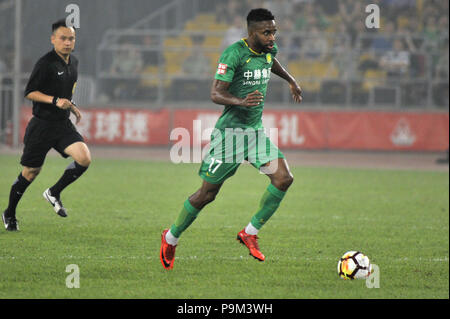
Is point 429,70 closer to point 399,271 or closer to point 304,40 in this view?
point 304,40

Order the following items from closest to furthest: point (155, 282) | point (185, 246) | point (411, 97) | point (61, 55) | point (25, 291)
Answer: point (25, 291) → point (155, 282) → point (185, 246) → point (61, 55) → point (411, 97)

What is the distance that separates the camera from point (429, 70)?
22.7 m

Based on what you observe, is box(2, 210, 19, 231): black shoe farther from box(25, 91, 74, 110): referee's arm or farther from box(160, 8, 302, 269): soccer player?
box(160, 8, 302, 269): soccer player

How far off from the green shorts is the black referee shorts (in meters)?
2.48

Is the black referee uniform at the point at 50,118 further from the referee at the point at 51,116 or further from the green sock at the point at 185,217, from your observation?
the green sock at the point at 185,217

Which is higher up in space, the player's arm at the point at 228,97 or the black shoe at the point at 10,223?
the player's arm at the point at 228,97

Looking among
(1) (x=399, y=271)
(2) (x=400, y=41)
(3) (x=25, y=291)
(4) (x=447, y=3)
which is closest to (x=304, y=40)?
(2) (x=400, y=41)

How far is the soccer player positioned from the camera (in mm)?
6852

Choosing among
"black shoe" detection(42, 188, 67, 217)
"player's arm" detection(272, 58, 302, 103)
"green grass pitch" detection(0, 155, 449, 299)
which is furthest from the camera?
"black shoe" detection(42, 188, 67, 217)

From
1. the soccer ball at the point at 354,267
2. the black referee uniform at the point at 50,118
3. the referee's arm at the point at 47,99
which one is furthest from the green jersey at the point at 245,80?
the black referee uniform at the point at 50,118

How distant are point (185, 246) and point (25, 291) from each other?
2.48 meters

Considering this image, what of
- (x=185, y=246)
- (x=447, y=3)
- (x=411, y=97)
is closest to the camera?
(x=185, y=246)

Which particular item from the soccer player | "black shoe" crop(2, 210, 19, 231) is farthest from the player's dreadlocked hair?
"black shoe" crop(2, 210, 19, 231)

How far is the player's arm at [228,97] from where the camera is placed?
6.64m
